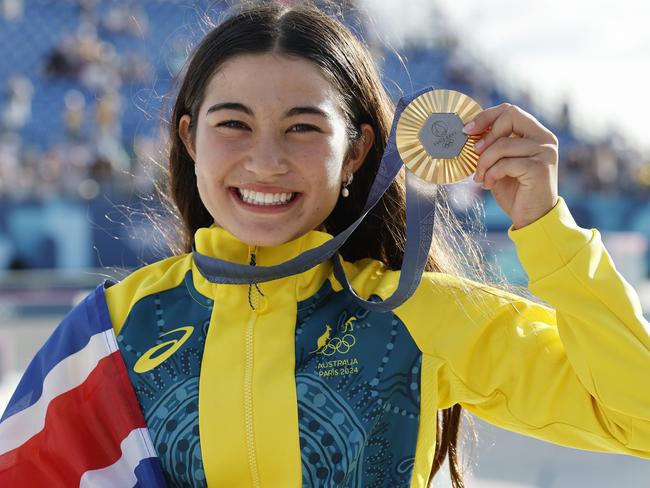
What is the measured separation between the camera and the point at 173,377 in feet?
5.40

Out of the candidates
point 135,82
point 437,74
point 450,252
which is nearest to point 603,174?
point 437,74

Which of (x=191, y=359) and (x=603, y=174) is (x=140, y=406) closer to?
(x=191, y=359)

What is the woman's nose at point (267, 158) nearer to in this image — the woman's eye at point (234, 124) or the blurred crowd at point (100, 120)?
the woman's eye at point (234, 124)

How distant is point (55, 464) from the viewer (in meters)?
1.64

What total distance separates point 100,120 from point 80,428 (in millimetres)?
9544

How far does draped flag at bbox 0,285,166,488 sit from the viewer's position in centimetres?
163

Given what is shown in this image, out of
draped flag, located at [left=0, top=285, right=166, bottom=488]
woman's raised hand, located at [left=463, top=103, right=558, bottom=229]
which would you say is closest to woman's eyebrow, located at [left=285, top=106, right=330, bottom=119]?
woman's raised hand, located at [left=463, top=103, right=558, bottom=229]

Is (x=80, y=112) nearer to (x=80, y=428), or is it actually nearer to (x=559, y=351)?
(x=80, y=428)

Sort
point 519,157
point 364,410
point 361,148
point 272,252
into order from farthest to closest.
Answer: point 361,148, point 272,252, point 364,410, point 519,157

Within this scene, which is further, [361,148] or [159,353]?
[361,148]

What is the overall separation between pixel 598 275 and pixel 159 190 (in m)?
1.14

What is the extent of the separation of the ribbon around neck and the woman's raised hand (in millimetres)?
145

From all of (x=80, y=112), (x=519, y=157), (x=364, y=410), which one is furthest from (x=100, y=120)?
(x=519, y=157)

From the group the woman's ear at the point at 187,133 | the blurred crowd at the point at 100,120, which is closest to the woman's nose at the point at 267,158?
the woman's ear at the point at 187,133
